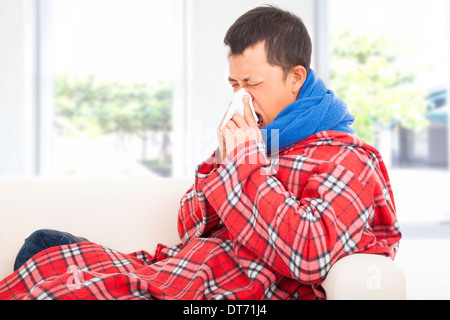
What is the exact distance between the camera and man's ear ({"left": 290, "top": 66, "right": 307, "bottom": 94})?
1276 mm

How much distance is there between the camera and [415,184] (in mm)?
3742

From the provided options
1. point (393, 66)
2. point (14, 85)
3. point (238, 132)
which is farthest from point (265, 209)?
point (393, 66)

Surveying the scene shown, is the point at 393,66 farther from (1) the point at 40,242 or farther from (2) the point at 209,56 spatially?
(1) the point at 40,242

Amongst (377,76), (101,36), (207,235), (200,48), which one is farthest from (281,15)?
(377,76)

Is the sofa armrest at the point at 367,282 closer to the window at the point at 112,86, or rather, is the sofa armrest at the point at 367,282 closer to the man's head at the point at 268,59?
the man's head at the point at 268,59

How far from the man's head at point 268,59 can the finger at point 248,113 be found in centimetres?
5

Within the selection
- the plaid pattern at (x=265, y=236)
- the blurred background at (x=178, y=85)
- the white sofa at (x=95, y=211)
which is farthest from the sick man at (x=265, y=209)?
the blurred background at (x=178, y=85)

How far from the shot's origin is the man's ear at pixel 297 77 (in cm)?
128

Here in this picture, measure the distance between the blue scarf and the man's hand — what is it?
0.06 meters

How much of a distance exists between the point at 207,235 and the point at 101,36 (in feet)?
7.89

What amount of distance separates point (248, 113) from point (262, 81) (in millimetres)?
109

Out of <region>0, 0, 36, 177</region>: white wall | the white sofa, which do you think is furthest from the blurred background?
the white sofa

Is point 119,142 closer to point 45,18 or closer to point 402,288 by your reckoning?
point 45,18

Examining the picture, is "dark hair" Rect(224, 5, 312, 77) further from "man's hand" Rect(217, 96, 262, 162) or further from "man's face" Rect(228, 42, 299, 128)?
"man's hand" Rect(217, 96, 262, 162)
